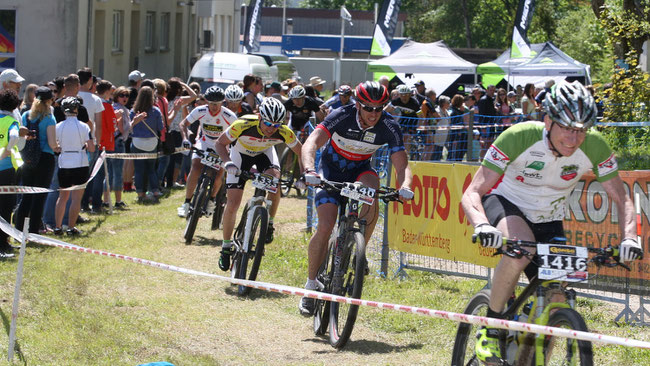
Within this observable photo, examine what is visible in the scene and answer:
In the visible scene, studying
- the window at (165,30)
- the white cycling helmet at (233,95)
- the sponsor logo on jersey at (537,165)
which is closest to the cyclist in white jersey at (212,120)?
the white cycling helmet at (233,95)

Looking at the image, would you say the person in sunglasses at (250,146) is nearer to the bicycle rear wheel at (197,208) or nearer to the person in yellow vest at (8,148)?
the bicycle rear wheel at (197,208)

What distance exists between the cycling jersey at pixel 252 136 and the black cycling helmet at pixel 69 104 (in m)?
2.94

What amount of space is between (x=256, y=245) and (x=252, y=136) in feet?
4.01

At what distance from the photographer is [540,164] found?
5.51 metres

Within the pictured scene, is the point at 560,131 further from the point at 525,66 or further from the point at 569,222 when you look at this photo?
the point at 525,66

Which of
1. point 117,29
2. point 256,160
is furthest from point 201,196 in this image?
point 117,29

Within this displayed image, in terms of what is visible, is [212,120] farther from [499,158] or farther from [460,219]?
[499,158]

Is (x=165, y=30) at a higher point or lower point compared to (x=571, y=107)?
Answer: higher

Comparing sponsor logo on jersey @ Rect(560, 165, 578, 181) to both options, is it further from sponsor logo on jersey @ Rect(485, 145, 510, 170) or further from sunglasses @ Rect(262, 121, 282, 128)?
sunglasses @ Rect(262, 121, 282, 128)

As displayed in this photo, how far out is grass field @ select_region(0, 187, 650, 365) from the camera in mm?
7090

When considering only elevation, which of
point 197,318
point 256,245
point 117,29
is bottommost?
point 197,318

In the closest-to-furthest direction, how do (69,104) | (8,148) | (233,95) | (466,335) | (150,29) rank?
(466,335)
(8,148)
(233,95)
(69,104)
(150,29)

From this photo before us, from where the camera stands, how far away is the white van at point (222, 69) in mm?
26891

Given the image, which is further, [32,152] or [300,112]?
[300,112]
